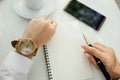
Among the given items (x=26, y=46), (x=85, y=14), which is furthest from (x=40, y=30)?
(x=85, y=14)

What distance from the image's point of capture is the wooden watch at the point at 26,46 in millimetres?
804

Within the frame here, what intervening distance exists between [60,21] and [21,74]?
258mm

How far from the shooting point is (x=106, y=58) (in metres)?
0.84

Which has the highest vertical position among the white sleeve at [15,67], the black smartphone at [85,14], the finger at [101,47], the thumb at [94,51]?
the black smartphone at [85,14]

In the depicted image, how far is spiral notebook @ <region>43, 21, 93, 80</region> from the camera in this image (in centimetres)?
81

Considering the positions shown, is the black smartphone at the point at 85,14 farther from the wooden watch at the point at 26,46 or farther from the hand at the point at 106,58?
the wooden watch at the point at 26,46

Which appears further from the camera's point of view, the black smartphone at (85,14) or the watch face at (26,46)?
the black smartphone at (85,14)

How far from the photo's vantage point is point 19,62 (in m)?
0.79

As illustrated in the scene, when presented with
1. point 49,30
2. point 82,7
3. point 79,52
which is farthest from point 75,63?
point 82,7

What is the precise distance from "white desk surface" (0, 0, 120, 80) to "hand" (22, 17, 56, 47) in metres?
0.05

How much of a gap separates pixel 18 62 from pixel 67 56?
0.17m

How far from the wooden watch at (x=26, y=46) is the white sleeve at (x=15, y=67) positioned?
0.02 m

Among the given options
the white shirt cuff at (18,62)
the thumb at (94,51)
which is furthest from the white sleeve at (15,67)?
the thumb at (94,51)

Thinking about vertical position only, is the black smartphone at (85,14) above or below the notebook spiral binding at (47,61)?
above
